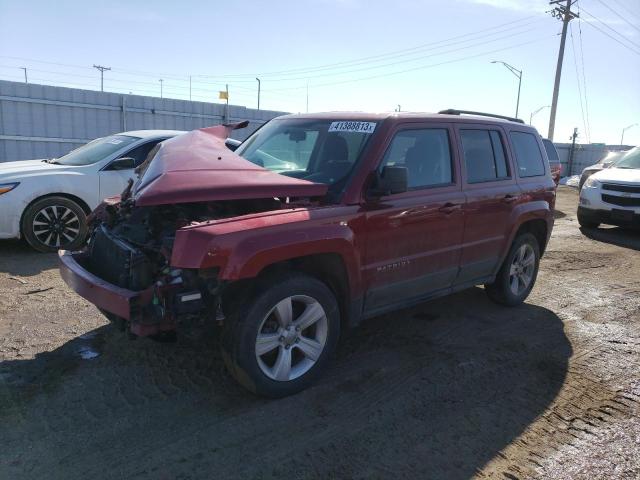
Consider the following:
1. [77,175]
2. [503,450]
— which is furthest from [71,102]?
[503,450]

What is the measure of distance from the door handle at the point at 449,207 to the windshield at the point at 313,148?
91 centimetres

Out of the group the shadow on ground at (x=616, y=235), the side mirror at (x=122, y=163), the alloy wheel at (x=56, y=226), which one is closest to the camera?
the alloy wheel at (x=56, y=226)

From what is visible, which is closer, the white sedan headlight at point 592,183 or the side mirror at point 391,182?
the side mirror at point 391,182

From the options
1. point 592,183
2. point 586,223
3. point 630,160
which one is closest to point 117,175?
point 592,183

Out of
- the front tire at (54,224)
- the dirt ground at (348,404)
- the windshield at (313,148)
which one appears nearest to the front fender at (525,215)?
the dirt ground at (348,404)

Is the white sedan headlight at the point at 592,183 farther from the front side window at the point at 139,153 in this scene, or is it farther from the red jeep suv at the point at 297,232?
the front side window at the point at 139,153

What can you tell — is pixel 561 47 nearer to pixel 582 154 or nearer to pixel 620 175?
pixel 582 154

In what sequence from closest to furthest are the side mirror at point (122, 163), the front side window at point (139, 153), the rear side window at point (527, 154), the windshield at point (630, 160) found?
1. the rear side window at point (527, 154)
2. the side mirror at point (122, 163)
3. the front side window at point (139, 153)
4. the windshield at point (630, 160)

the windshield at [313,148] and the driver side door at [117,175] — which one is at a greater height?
the windshield at [313,148]

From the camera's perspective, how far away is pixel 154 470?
2668mm

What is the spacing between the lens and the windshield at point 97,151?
743cm

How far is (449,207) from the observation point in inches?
171

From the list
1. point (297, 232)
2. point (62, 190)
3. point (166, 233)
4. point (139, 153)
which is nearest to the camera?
point (297, 232)

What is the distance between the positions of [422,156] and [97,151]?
5.42m
